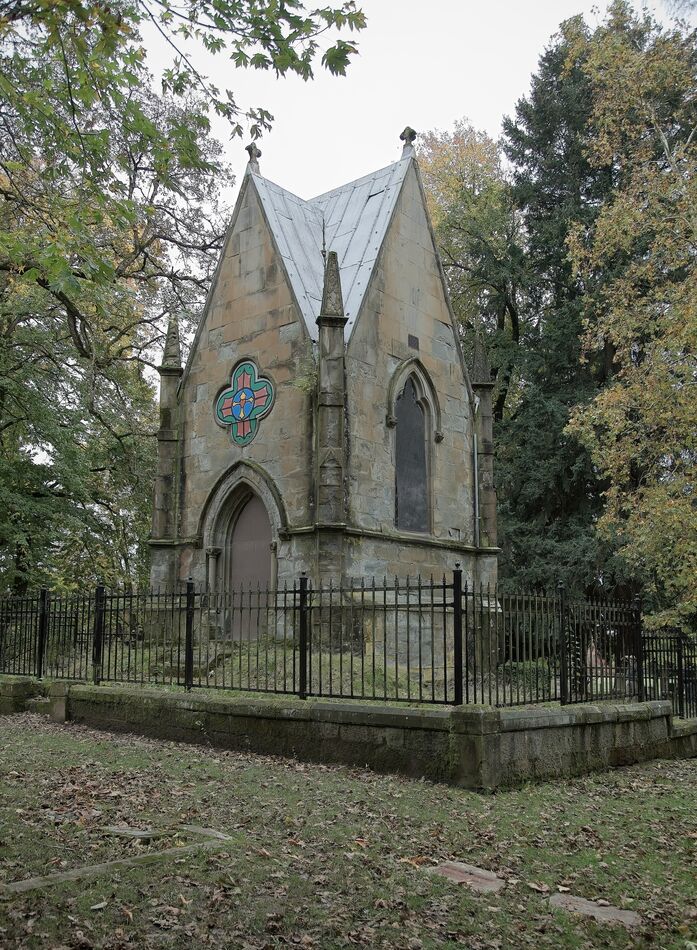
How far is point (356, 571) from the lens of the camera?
15.1 metres

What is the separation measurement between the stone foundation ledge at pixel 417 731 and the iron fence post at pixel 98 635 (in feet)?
1.91

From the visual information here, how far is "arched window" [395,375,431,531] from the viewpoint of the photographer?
16.7 m

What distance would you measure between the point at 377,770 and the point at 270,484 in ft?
25.6

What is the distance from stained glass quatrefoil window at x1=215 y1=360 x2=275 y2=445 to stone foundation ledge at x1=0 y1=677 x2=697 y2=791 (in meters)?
6.17

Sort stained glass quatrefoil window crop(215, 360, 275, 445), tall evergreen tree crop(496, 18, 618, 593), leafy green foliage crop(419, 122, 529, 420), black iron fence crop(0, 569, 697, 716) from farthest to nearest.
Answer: leafy green foliage crop(419, 122, 529, 420), tall evergreen tree crop(496, 18, 618, 593), stained glass quatrefoil window crop(215, 360, 275, 445), black iron fence crop(0, 569, 697, 716)

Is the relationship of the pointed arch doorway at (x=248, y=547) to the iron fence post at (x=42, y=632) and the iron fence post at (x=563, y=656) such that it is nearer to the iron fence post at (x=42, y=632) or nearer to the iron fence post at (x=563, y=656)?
the iron fence post at (x=42, y=632)

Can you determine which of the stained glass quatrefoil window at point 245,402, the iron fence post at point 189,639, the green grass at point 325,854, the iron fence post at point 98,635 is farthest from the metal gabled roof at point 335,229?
the green grass at point 325,854

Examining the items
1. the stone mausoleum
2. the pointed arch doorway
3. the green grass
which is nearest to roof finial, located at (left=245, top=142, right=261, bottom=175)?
the stone mausoleum

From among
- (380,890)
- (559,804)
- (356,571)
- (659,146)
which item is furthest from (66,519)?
(659,146)

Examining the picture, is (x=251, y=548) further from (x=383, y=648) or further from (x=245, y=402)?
(x=383, y=648)

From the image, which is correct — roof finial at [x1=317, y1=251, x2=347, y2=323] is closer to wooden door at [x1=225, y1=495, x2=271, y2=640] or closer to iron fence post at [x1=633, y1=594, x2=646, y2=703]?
wooden door at [x1=225, y1=495, x2=271, y2=640]

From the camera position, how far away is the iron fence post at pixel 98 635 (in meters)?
12.8

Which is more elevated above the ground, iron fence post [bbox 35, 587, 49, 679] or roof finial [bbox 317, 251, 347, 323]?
roof finial [bbox 317, 251, 347, 323]

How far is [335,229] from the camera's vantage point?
63.5 feet
